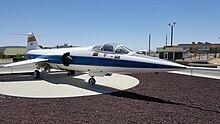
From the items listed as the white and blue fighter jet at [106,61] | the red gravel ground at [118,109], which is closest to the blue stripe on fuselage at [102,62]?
the white and blue fighter jet at [106,61]

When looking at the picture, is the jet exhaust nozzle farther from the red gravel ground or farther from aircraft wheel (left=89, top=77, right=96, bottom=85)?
the red gravel ground

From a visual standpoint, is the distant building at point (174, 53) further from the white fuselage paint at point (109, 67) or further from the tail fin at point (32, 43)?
the white fuselage paint at point (109, 67)

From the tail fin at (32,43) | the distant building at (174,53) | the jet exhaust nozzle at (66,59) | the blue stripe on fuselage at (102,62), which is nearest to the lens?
the blue stripe on fuselage at (102,62)

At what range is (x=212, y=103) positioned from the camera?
7.59 metres

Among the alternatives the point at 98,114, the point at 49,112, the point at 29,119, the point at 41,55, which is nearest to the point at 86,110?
A: the point at 98,114

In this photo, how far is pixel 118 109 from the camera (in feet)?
22.0

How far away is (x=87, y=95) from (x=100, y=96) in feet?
2.01

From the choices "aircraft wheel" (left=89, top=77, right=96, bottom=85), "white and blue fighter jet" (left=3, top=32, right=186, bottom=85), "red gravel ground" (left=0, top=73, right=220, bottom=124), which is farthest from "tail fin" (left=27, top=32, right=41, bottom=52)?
"red gravel ground" (left=0, top=73, right=220, bottom=124)

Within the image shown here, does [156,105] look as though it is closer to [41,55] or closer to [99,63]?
[99,63]

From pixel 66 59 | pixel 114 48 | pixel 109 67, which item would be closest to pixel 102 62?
pixel 109 67

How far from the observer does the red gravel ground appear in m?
5.73

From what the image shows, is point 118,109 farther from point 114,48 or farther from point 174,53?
point 174,53

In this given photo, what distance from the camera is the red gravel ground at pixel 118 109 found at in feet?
18.8

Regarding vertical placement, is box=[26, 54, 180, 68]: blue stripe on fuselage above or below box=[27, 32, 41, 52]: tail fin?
below
